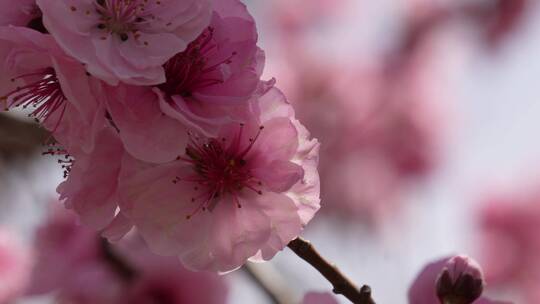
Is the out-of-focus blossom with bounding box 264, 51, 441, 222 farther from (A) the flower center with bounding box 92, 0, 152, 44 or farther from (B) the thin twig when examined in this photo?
(A) the flower center with bounding box 92, 0, 152, 44

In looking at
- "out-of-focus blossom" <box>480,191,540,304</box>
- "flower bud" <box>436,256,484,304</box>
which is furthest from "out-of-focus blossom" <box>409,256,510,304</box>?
"out-of-focus blossom" <box>480,191,540,304</box>

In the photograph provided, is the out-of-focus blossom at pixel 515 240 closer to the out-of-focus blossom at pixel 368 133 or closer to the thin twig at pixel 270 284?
the out-of-focus blossom at pixel 368 133

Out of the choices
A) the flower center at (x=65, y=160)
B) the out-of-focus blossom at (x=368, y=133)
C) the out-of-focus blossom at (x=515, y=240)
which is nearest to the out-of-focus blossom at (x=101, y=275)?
the flower center at (x=65, y=160)

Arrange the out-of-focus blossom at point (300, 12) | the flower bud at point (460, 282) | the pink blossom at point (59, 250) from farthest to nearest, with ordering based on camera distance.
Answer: the out-of-focus blossom at point (300, 12)
the pink blossom at point (59, 250)
the flower bud at point (460, 282)

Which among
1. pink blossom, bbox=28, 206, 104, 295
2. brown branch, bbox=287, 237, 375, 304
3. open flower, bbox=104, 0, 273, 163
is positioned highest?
open flower, bbox=104, 0, 273, 163

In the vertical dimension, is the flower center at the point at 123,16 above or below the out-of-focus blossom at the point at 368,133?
above

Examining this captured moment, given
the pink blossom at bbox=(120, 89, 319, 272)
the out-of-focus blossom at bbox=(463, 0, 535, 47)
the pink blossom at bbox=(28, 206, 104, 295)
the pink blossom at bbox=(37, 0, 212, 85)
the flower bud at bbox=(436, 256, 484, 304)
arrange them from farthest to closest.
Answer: the out-of-focus blossom at bbox=(463, 0, 535, 47) < the pink blossom at bbox=(28, 206, 104, 295) < the flower bud at bbox=(436, 256, 484, 304) < the pink blossom at bbox=(120, 89, 319, 272) < the pink blossom at bbox=(37, 0, 212, 85)

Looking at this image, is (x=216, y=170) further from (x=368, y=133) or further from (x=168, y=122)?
(x=368, y=133)
